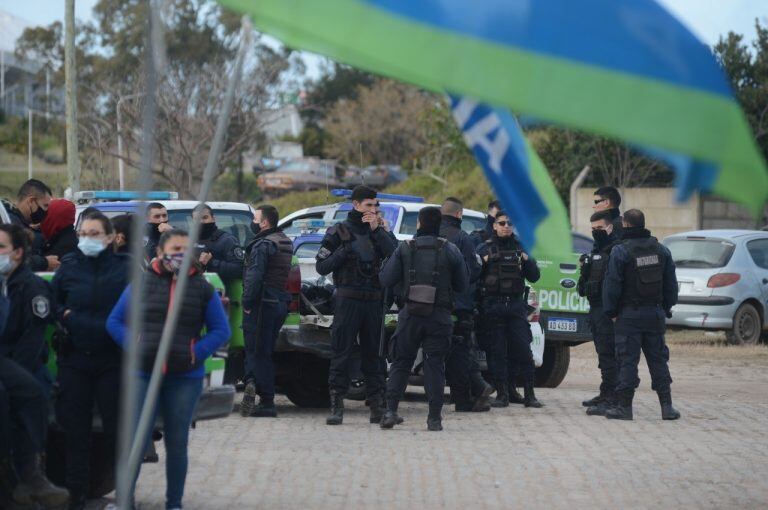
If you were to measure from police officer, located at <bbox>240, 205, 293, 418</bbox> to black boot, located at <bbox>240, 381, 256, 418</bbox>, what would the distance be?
116 mm

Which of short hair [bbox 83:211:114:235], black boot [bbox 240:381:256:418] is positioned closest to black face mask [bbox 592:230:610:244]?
black boot [bbox 240:381:256:418]

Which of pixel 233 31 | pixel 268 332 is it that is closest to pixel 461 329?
pixel 268 332

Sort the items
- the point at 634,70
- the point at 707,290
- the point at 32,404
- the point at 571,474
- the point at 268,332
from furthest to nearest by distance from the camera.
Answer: the point at 707,290, the point at 268,332, the point at 571,474, the point at 32,404, the point at 634,70

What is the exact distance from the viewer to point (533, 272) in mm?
13203

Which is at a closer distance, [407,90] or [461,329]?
[461,329]

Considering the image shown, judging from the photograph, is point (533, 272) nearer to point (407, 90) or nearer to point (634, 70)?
point (634, 70)

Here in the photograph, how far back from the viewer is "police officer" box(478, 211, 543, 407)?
43.5 ft

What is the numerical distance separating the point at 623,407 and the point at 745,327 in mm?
8119

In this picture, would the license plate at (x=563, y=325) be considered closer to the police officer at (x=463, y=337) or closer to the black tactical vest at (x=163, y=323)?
the police officer at (x=463, y=337)

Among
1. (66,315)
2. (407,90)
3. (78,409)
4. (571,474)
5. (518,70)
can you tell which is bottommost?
(571,474)

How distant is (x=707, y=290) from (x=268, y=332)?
9473mm

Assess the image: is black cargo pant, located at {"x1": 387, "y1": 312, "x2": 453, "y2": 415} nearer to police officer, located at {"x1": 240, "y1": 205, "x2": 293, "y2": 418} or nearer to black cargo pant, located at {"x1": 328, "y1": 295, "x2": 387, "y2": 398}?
black cargo pant, located at {"x1": 328, "y1": 295, "x2": 387, "y2": 398}

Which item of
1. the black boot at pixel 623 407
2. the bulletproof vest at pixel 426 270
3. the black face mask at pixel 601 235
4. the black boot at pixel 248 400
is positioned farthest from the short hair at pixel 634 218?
the black boot at pixel 248 400

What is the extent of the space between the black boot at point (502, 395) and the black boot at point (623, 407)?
4.05 feet
